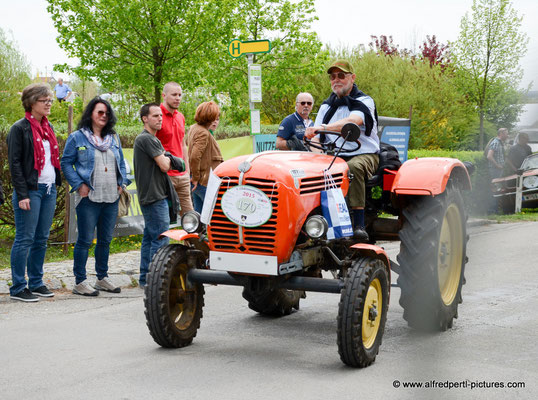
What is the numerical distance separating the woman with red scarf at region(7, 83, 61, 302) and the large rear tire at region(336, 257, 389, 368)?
3.47 metres

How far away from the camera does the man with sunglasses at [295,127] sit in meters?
6.47

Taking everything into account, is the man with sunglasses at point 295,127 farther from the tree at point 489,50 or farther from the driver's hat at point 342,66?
the tree at point 489,50

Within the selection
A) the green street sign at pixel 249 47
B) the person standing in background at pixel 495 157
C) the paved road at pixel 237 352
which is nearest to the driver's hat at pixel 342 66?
the paved road at pixel 237 352

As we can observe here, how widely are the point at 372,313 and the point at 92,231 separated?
3.49m

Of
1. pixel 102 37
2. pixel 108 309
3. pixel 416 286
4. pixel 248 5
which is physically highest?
pixel 248 5

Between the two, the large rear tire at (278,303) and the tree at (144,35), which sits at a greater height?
the tree at (144,35)

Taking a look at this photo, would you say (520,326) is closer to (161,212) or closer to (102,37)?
(161,212)

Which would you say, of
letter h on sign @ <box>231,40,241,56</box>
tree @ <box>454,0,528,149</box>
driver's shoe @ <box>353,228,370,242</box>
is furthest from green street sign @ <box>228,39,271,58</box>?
tree @ <box>454,0,528,149</box>

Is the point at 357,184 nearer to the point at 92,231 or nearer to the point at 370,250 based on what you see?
the point at 370,250

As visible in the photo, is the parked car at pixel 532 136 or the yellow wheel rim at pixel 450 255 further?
the yellow wheel rim at pixel 450 255

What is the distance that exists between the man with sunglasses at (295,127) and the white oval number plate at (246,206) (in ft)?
5.87

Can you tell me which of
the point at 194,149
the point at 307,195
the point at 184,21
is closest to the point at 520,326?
the point at 307,195

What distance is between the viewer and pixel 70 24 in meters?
15.2

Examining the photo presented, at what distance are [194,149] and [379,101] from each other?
17.8 meters
